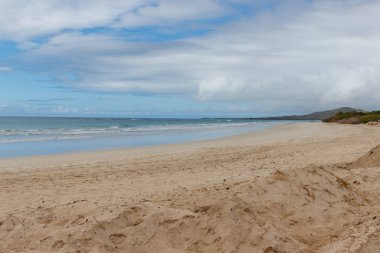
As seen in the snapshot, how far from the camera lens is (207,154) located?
18.0 metres

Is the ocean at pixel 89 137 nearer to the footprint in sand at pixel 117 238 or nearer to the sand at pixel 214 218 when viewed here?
the sand at pixel 214 218

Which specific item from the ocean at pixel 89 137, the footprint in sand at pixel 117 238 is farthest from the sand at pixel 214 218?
the ocean at pixel 89 137

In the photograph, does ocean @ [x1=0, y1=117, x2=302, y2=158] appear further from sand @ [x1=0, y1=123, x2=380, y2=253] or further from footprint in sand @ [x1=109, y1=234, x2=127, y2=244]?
footprint in sand @ [x1=109, y1=234, x2=127, y2=244]

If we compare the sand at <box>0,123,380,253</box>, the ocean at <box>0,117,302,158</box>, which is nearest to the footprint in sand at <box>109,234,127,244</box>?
the sand at <box>0,123,380,253</box>

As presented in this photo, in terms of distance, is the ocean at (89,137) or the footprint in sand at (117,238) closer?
the footprint in sand at (117,238)

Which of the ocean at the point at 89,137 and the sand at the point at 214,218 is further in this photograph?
the ocean at the point at 89,137

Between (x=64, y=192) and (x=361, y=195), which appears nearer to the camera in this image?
(x=361, y=195)

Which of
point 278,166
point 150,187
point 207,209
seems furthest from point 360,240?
point 278,166

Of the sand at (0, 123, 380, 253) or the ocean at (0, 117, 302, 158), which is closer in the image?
the sand at (0, 123, 380, 253)

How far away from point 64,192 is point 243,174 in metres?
4.59

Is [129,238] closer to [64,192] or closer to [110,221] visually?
[110,221]

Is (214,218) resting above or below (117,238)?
above

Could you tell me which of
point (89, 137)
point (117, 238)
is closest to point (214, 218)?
point (117, 238)

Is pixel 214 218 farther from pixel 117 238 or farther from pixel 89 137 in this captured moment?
pixel 89 137
